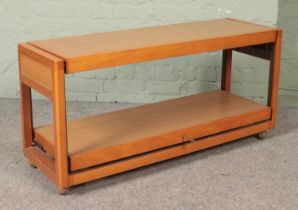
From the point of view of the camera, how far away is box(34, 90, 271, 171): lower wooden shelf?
1.89 meters

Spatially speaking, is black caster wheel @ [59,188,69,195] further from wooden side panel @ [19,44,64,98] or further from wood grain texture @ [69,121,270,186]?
wooden side panel @ [19,44,64,98]

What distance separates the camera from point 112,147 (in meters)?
1.88

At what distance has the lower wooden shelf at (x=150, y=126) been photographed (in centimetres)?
189

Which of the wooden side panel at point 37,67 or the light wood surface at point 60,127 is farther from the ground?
the wooden side panel at point 37,67

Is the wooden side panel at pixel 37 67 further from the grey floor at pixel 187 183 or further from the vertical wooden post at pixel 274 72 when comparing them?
the vertical wooden post at pixel 274 72

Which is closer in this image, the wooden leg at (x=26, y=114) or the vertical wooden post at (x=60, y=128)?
the vertical wooden post at (x=60, y=128)

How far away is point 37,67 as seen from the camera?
1780 mm

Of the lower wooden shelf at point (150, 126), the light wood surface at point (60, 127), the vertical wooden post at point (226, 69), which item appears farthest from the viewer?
the vertical wooden post at point (226, 69)

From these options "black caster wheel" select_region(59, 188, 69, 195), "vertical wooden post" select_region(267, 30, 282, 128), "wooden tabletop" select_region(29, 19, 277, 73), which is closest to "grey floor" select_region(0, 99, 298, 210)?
"black caster wheel" select_region(59, 188, 69, 195)

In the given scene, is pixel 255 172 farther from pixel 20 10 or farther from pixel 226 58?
pixel 20 10

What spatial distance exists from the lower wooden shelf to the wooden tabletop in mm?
302

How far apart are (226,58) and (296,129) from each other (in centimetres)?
44

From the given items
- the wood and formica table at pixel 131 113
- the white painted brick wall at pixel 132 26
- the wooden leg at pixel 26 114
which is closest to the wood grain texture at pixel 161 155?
the wood and formica table at pixel 131 113

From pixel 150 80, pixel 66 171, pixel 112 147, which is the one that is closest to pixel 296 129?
pixel 150 80
